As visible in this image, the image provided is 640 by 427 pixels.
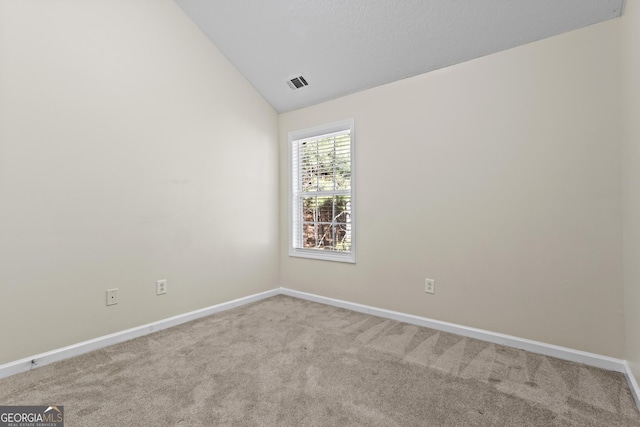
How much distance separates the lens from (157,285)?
8.16 feet

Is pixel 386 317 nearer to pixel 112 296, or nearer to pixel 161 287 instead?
pixel 161 287

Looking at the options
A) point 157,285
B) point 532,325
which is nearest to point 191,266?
point 157,285

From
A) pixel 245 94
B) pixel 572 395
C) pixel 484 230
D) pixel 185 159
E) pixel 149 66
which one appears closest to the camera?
pixel 572 395

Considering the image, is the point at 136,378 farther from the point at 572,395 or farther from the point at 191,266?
the point at 572,395

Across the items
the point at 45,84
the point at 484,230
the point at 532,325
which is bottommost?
the point at 532,325

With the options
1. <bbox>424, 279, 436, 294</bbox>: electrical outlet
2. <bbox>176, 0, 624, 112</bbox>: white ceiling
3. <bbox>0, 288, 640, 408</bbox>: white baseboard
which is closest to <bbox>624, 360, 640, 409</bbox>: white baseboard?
<bbox>0, 288, 640, 408</bbox>: white baseboard

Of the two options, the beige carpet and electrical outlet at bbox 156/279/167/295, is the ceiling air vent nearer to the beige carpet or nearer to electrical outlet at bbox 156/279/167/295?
electrical outlet at bbox 156/279/167/295

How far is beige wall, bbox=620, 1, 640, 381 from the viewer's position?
5.09ft

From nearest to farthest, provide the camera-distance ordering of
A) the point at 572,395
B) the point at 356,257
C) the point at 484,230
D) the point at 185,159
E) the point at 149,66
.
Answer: the point at 572,395
the point at 484,230
the point at 149,66
the point at 185,159
the point at 356,257

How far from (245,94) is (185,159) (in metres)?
1.04

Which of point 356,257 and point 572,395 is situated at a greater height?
point 356,257

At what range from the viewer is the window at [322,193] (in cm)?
313

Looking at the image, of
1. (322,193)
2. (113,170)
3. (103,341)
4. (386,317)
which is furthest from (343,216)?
(103,341)

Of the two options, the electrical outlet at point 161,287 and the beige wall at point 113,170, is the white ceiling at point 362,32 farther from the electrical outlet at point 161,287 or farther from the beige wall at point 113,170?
the electrical outlet at point 161,287
